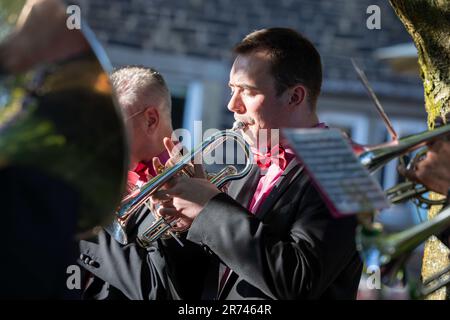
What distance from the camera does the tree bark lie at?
4055 millimetres

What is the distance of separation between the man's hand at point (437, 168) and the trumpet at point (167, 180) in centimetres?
95

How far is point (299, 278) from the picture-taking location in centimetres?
346

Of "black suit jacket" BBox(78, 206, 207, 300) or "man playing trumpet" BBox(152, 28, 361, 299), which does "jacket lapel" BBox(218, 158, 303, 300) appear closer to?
"man playing trumpet" BBox(152, 28, 361, 299)

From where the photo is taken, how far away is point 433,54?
412 cm

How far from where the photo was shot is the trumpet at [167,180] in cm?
392

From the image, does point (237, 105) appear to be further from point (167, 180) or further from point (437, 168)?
point (437, 168)

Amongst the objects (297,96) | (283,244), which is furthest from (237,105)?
(283,244)

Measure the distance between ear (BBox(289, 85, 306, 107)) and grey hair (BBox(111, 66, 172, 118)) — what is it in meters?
0.98

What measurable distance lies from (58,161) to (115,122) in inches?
7.6

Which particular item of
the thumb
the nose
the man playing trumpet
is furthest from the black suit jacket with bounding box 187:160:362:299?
the nose

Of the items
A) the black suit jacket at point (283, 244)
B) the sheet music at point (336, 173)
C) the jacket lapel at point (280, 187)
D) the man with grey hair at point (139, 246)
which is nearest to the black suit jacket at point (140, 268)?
the man with grey hair at point (139, 246)

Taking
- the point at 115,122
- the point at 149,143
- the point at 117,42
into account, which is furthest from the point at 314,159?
the point at 117,42

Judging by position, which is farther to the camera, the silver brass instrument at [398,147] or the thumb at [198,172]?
the thumb at [198,172]

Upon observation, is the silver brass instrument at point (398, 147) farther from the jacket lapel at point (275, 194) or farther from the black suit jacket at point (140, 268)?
the black suit jacket at point (140, 268)
